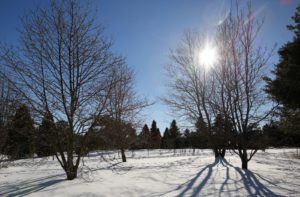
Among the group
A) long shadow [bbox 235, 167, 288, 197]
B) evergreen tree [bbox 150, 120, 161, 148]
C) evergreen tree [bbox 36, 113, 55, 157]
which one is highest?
evergreen tree [bbox 150, 120, 161, 148]

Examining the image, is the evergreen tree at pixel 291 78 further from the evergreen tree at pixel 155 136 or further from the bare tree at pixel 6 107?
the evergreen tree at pixel 155 136

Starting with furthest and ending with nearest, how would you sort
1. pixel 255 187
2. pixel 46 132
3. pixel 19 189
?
pixel 46 132, pixel 255 187, pixel 19 189

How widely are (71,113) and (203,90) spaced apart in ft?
42.9

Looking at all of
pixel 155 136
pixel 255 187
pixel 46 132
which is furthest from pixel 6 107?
pixel 155 136

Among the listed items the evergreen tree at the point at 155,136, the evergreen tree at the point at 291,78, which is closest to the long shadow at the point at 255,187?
the evergreen tree at the point at 291,78

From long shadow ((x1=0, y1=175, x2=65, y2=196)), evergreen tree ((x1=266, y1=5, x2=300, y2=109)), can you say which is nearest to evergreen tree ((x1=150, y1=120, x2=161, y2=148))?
evergreen tree ((x1=266, y1=5, x2=300, y2=109))

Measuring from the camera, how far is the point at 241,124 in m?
12.2

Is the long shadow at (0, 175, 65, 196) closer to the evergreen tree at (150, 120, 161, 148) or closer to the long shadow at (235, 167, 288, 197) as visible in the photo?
the long shadow at (235, 167, 288, 197)

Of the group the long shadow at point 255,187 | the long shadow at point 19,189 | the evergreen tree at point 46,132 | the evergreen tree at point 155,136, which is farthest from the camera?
the evergreen tree at point 155,136

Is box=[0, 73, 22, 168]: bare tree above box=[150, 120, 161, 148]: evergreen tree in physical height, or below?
below

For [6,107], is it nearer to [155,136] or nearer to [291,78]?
[291,78]

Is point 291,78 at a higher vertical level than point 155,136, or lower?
lower

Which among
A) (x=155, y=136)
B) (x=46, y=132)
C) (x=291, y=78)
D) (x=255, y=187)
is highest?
(x=155, y=136)

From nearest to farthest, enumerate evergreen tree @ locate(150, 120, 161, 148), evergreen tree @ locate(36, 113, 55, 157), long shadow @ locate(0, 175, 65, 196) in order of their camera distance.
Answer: long shadow @ locate(0, 175, 65, 196), evergreen tree @ locate(36, 113, 55, 157), evergreen tree @ locate(150, 120, 161, 148)
